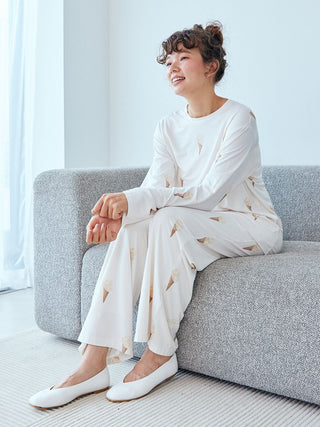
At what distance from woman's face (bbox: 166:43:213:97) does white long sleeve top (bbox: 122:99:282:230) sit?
10 cm

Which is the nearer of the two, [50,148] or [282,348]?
[282,348]

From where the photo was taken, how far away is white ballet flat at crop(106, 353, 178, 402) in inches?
59.8

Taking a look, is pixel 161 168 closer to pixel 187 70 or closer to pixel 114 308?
pixel 187 70

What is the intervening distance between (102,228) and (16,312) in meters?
1.10

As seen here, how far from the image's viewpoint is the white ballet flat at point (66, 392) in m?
1.48

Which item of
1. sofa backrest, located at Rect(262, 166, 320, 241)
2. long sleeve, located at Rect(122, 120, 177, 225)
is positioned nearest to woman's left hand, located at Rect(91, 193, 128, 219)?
long sleeve, located at Rect(122, 120, 177, 225)

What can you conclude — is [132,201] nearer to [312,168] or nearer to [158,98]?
[312,168]

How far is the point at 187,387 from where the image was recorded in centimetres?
162

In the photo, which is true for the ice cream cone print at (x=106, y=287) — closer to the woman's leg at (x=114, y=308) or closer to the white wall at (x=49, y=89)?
the woman's leg at (x=114, y=308)

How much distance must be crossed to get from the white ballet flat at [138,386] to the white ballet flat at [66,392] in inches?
1.6

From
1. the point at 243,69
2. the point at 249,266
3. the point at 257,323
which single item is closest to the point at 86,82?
the point at 243,69

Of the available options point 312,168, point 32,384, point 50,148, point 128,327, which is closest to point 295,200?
point 312,168

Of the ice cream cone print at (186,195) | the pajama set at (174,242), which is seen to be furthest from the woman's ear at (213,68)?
the ice cream cone print at (186,195)

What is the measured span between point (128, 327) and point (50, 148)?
1638 millimetres
